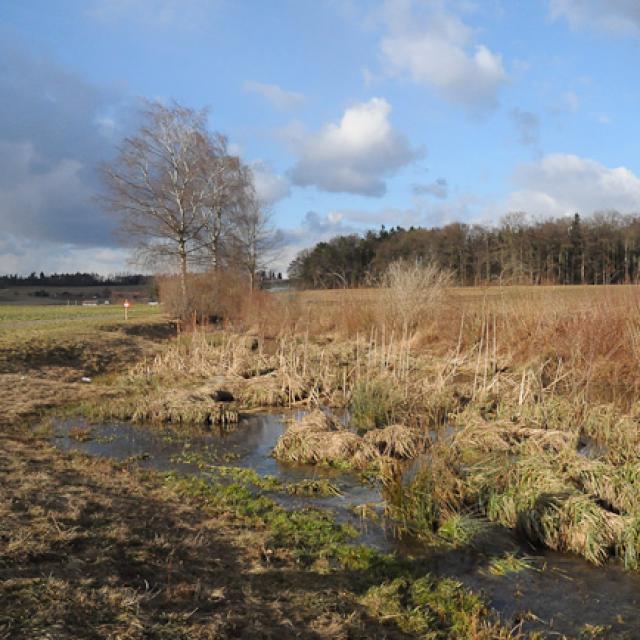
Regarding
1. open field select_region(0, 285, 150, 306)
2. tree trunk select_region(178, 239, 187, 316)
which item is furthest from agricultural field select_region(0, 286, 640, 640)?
open field select_region(0, 285, 150, 306)

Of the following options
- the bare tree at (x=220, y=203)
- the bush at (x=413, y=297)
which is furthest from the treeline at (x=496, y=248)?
the bush at (x=413, y=297)

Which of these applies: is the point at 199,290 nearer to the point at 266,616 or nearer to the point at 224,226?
the point at 224,226

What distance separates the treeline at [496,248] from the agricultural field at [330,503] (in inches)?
1077

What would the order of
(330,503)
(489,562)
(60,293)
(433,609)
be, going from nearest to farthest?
(433,609)
(489,562)
(330,503)
(60,293)

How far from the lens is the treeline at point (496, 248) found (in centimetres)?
4431

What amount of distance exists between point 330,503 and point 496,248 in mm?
46870

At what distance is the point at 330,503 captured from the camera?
7227mm

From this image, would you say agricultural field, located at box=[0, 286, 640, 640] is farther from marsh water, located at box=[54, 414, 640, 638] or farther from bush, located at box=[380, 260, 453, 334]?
bush, located at box=[380, 260, 453, 334]

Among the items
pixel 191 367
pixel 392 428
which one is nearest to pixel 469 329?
pixel 191 367

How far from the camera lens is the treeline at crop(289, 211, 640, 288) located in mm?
44312

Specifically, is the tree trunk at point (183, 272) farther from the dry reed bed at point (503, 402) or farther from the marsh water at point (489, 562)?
the marsh water at point (489, 562)

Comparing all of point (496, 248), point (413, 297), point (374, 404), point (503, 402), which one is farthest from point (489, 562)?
point (496, 248)

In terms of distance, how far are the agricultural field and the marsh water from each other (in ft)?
0.08

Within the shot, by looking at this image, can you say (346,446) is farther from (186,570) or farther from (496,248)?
(496,248)
